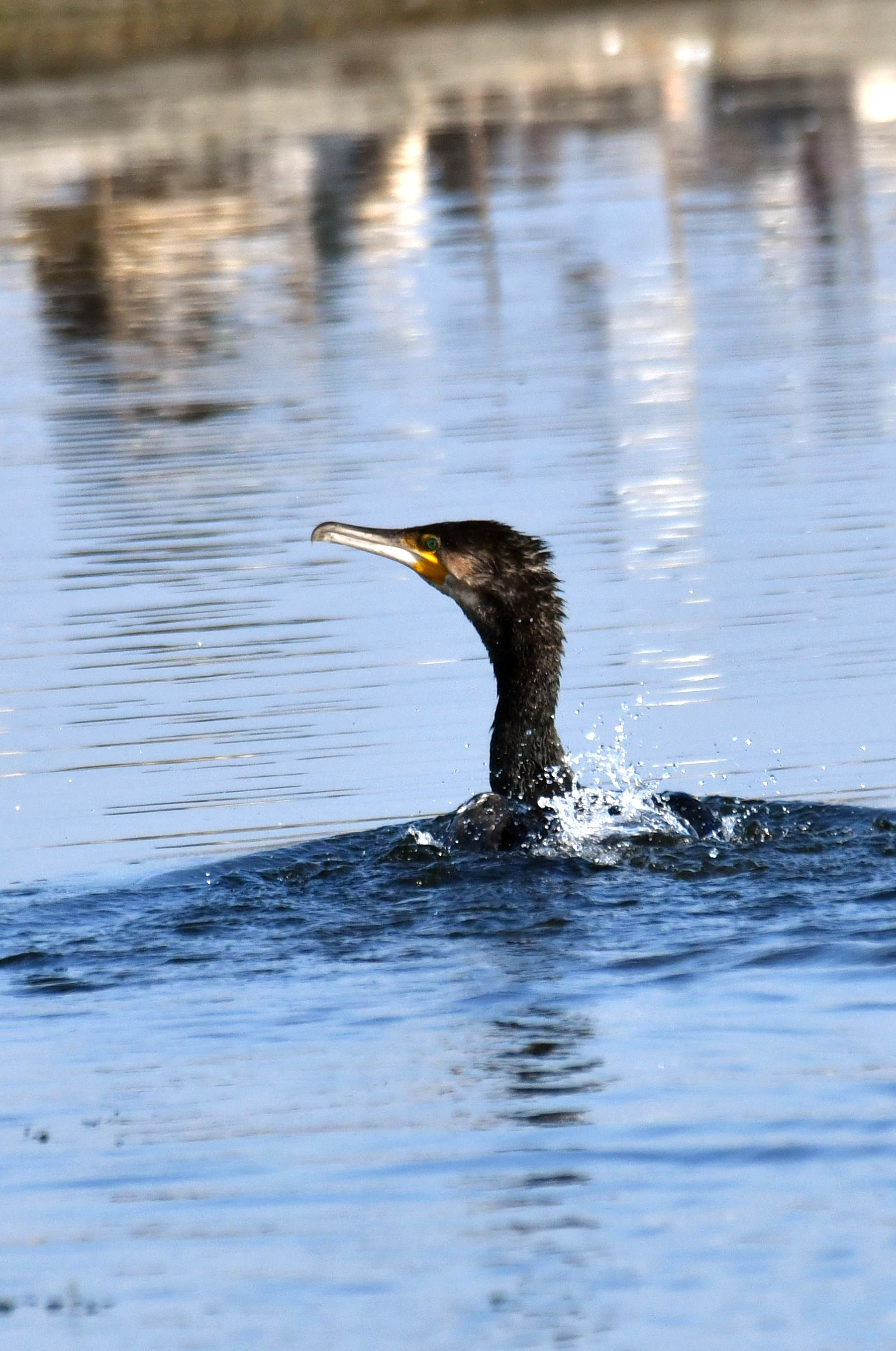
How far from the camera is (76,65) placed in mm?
48062

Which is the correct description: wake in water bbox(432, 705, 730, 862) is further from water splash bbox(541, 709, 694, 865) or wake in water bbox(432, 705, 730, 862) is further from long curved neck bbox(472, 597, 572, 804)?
long curved neck bbox(472, 597, 572, 804)

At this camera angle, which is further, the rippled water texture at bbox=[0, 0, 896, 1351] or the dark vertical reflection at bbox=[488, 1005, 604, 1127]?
the dark vertical reflection at bbox=[488, 1005, 604, 1127]

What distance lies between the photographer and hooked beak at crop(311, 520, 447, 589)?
8406 mm

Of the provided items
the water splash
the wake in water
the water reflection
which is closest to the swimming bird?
the water splash

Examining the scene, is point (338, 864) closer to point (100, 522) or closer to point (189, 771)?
point (189, 771)

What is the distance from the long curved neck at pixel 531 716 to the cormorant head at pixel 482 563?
3 centimetres

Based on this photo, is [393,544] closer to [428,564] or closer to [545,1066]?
[428,564]

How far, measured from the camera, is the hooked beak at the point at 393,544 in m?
8.41

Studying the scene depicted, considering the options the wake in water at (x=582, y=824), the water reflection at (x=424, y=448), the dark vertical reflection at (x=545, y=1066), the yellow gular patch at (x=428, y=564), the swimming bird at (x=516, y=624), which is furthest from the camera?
the water reflection at (x=424, y=448)

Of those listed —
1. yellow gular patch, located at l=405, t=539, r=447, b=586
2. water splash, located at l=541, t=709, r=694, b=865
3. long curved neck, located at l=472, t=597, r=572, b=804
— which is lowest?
water splash, located at l=541, t=709, r=694, b=865

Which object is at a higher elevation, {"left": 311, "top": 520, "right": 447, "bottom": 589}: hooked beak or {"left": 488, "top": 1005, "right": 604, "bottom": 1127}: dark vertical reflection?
{"left": 311, "top": 520, "right": 447, "bottom": 589}: hooked beak

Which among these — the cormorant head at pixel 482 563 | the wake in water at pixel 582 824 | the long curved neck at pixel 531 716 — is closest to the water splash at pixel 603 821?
the wake in water at pixel 582 824

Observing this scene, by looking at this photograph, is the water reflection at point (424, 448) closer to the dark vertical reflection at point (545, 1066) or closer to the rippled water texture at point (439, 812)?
the rippled water texture at point (439, 812)

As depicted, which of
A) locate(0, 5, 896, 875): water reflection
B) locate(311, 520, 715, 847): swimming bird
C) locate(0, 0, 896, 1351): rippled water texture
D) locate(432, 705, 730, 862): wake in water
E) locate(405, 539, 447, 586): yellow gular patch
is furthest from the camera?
locate(0, 5, 896, 875): water reflection
